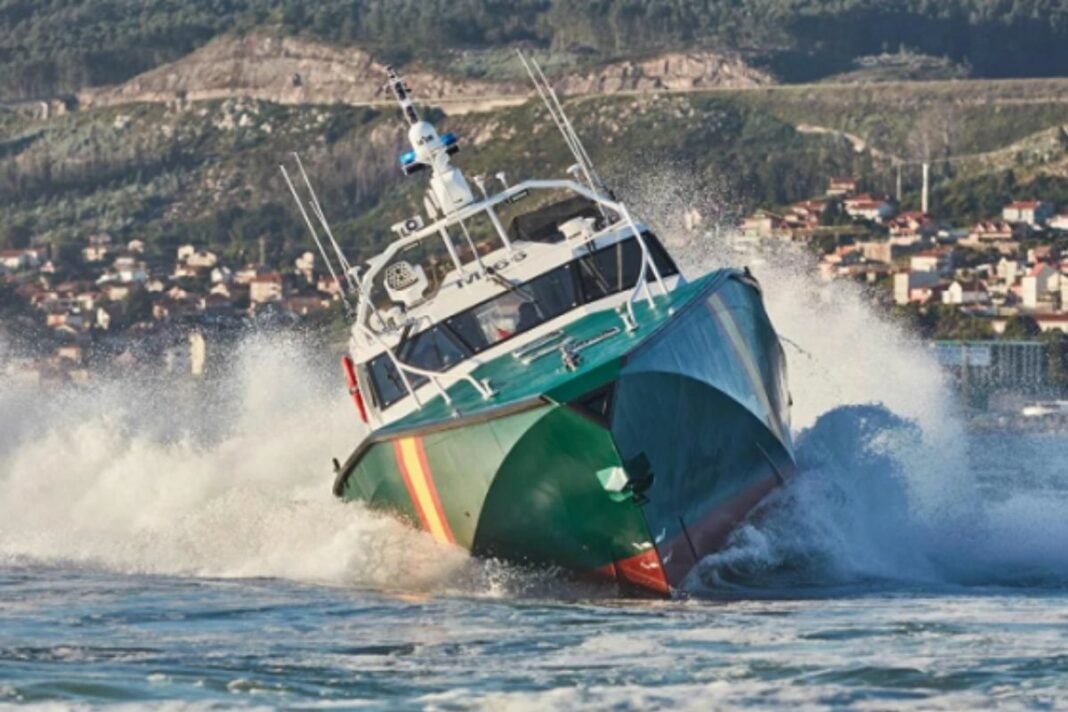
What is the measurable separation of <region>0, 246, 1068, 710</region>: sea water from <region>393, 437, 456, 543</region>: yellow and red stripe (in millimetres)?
276

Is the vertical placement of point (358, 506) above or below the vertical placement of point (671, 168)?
below

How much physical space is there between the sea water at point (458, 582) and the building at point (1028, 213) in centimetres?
10099

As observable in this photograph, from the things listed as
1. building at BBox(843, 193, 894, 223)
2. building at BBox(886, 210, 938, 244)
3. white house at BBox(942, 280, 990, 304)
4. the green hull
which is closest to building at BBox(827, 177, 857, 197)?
building at BBox(843, 193, 894, 223)

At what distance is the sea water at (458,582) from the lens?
1176 inches

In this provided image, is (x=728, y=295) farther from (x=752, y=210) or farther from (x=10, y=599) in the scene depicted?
(x=752, y=210)

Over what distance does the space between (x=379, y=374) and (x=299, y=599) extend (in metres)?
3.60

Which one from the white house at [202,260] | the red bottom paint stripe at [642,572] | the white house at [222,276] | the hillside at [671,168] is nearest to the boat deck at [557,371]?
the red bottom paint stripe at [642,572]

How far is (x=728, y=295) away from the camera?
40031 millimetres

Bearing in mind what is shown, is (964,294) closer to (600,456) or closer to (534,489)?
(534,489)

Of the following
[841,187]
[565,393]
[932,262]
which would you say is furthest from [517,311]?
[841,187]

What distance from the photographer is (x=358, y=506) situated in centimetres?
3956

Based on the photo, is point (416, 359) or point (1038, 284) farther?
point (1038, 284)

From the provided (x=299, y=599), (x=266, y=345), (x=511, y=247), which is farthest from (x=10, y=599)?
(x=266, y=345)

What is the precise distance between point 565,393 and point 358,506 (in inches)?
218
